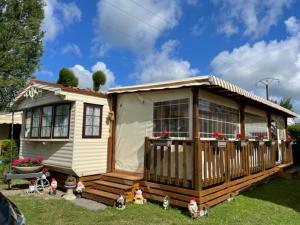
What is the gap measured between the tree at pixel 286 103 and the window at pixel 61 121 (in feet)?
78.6

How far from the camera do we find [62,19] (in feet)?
40.7

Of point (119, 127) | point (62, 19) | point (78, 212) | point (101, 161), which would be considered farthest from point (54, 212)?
point (62, 19)

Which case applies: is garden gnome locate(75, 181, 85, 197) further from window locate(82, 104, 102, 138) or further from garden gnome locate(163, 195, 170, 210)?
garden gnome locate(163, 195, 170, 210)

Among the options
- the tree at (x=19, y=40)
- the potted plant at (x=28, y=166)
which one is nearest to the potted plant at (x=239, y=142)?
the potted plant at (x=28, y=166)

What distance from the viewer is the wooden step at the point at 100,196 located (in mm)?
6371

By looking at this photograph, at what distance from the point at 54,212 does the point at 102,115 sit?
10.7 ft

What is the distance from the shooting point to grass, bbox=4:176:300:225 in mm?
5289

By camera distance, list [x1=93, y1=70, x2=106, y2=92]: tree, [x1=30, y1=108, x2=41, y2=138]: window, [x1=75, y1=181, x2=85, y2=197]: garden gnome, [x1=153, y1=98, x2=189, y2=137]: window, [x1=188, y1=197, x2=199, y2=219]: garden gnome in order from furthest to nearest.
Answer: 1. [x1=93, y1=70, x2=106, y2=92]: tree
2. [x1=30, y1=108, x2=41, y2=138]: window
3. [x1=75, y1=181, x2=85, y2=197]: garden gnome
4. [x1=153, y1=98, x2=189, y2=137]: window
5. [x1=188, y1=197, x2=199, y2=219]: garden gnome

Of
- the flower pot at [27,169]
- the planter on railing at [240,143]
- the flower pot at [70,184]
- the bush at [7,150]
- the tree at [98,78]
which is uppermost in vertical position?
the tree at [98,78]

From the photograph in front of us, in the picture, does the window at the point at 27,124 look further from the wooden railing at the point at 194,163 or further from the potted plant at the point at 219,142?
the potted plant at the point at 219,142

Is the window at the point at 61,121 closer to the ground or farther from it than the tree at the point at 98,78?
closer to the ground

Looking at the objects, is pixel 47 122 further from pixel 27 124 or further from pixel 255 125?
pixel 255 125

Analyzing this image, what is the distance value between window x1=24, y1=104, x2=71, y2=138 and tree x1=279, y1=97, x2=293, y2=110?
78.6 ft

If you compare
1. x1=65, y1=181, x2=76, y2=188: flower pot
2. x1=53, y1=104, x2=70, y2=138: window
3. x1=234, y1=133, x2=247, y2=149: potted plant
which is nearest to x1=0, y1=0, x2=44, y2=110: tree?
x1=53, y1=104, x2=70, y2=138: window
